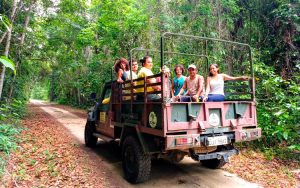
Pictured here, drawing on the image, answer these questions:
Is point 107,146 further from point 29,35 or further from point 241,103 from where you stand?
point 29,35

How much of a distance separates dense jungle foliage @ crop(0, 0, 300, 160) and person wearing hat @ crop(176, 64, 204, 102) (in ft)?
6.46

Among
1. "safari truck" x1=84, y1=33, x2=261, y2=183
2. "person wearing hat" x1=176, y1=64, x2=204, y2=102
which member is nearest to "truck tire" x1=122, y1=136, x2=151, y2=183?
"safari truck" x1=84, y1=33, x2=261, y2=183

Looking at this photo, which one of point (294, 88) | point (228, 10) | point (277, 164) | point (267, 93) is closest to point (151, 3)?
point (228, 10)

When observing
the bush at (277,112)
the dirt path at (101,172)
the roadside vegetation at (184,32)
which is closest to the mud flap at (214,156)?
the dirt path at (101,172)

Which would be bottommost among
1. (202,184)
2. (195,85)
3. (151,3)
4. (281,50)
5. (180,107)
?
(202,184)

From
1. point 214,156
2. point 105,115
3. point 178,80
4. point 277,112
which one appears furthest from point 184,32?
point 214,156

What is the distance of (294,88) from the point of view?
19.7ft

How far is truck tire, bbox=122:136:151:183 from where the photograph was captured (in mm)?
4340

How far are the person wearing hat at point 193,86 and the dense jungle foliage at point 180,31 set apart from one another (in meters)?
1.97

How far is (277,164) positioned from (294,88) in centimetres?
181

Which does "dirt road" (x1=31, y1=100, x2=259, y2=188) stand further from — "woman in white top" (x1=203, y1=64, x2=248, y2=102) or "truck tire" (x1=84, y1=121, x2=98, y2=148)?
"woman in white top" (x1=203, y1=64, x2=248, y2=102)

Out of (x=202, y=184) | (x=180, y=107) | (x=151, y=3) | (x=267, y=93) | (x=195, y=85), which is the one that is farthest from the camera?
(x=151, y=3)

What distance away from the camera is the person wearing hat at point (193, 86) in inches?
193

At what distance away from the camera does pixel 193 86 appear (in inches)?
201
